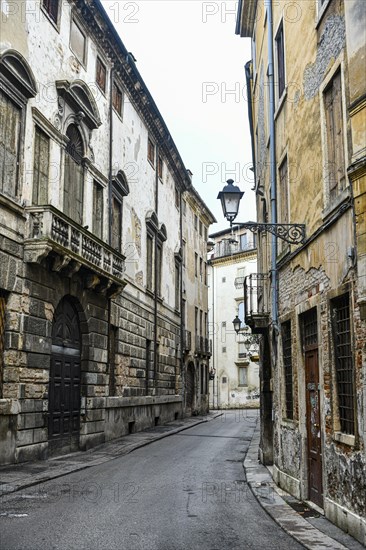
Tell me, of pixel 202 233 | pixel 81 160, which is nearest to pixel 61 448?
pixel 81 160

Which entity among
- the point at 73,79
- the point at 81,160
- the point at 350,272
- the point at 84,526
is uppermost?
the point at 73,79

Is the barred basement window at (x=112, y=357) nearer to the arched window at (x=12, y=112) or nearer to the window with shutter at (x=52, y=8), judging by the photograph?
the arched window at (x=12, y=112)

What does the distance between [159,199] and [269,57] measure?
14.7m

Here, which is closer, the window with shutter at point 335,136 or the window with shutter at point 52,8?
the window with shutter at point 335,136

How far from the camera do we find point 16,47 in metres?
13.6

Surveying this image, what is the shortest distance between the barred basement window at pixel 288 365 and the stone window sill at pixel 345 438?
3.30 m

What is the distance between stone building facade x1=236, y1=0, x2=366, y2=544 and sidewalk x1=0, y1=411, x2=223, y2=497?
439 centimetres

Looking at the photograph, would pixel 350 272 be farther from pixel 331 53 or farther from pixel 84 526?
→ pixel 84 526

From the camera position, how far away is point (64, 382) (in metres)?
15.9

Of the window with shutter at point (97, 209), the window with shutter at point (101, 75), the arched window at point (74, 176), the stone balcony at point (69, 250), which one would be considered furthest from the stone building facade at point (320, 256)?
the window with shutter at point (101, 75)

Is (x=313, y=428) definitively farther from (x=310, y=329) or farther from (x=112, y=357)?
(x=112, y=357)

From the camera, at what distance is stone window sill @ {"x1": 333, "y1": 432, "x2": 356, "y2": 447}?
7291 millimetres

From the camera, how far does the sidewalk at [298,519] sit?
682 cm

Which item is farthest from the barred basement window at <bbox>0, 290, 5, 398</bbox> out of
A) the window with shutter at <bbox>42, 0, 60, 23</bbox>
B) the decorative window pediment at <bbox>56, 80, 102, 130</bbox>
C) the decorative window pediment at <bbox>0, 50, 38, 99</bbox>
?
the window with shutter at <bbox>42, 0, 60, 23</bbox>
